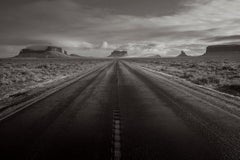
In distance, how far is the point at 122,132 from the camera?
520 cm

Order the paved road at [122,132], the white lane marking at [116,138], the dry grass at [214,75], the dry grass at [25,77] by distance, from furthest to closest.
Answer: the dry grass at [25,77] < the dry grass at [214,75] < the paved road at [122,132] < the white lane marking at [116,138]

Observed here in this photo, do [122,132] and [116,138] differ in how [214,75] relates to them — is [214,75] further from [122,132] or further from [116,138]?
[116,138]

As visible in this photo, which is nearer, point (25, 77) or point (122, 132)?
point (122, 132)

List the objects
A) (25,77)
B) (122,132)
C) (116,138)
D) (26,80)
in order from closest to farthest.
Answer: (116,138), (122,132), (26,80), (25,77)

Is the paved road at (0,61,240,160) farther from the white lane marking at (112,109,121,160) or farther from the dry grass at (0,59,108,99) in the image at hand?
the dry grass at (0,59,108,99)

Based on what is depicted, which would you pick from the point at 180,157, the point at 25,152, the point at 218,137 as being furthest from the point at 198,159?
the point at 25,152

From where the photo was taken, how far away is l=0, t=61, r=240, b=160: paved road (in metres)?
4.08

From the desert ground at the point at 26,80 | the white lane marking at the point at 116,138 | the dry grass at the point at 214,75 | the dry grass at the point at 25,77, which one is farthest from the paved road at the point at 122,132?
the dry grass at the point at 25,77

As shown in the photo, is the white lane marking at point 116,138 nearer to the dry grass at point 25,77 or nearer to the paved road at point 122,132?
the paved road at point 122,132

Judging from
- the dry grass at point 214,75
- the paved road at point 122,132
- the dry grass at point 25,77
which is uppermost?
the paved road at point 122,132

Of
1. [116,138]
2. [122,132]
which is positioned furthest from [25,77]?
[116,138]

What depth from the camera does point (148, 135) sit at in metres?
5.00

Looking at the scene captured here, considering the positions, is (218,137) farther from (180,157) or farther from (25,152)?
(25,152)

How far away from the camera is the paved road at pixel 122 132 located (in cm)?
408
